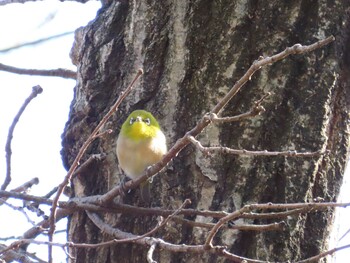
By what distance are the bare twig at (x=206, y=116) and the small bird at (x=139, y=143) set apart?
0.93 feet

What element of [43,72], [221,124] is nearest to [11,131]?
[221,124]

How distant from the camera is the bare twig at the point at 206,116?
179cm

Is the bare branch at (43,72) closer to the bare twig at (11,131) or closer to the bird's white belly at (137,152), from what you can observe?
the bird's white belly at (137,152)

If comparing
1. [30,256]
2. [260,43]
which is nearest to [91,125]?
[30,256]

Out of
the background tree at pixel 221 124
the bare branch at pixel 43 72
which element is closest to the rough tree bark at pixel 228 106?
the background tree at pixel 221 124

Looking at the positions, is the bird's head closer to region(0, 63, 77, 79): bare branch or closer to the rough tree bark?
the rough tree bark

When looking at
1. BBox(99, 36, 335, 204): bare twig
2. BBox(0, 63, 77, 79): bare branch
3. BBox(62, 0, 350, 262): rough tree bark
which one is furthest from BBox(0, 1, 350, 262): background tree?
BBox(0, 63, 77, 79): bare branch

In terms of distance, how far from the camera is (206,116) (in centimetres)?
186

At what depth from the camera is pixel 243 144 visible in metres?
2.49

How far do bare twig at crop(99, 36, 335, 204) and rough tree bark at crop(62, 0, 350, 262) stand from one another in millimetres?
314

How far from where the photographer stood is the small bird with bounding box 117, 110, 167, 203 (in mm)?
2693

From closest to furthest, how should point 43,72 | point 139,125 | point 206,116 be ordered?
point 206,116 → point 139,125 → point 43,72

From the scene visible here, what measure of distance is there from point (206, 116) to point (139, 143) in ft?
3.64

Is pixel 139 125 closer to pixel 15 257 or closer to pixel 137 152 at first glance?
pixel 137 152
